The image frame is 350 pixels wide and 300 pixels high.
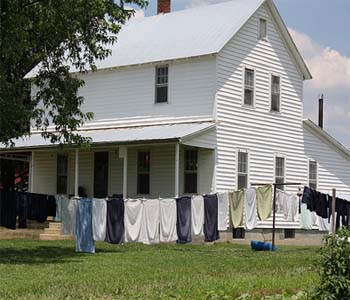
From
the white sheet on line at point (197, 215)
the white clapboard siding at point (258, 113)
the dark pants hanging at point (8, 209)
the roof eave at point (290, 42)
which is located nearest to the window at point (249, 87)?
the white clapboard siding at point (258, 113)

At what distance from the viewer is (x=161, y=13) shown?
110 ft

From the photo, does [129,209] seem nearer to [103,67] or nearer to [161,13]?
[103,67]

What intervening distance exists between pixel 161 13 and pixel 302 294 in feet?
80.5

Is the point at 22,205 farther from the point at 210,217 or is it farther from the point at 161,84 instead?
the point at 161,84

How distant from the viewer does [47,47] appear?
19.6 meters

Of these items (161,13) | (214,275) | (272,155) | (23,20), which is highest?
(161,13)

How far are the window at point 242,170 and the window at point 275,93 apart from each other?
2.81 metres

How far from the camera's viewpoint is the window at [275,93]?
30.4 metres

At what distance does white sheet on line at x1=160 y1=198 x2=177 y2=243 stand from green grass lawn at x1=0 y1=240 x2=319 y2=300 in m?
0.48

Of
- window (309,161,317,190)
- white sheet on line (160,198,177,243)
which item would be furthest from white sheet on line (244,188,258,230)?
window (309,161,317,190)

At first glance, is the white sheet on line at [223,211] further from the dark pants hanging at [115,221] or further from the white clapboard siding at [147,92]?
the white clapboard siding at [147,92]

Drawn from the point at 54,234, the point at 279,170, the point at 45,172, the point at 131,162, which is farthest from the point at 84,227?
the point at 279,170

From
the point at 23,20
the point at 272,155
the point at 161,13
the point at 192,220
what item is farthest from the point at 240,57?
the point at 23,20

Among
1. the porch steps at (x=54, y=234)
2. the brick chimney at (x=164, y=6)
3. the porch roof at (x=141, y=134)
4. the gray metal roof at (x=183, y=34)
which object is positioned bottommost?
the porch steps at (x=54, y=234)
